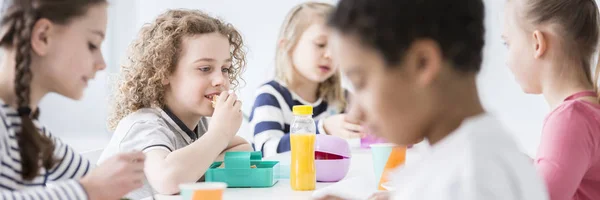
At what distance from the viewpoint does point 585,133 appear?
1.24 m

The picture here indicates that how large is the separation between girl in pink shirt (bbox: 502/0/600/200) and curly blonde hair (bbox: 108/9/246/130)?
2.47ft

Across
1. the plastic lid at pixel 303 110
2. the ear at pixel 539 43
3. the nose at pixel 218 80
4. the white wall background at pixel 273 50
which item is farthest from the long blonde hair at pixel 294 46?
the ear at pixel 539 43

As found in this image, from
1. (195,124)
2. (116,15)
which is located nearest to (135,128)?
(195,124)

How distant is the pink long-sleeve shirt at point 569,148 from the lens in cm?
121

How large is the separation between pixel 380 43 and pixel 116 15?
2.27 metres

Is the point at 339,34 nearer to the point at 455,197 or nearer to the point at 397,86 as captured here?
the point at 397,86

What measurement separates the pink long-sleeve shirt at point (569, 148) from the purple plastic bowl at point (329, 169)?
0.45 metres

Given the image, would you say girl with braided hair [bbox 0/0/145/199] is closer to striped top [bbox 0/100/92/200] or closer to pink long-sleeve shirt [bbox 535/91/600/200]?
striped top [bbox 0/100/92/200]

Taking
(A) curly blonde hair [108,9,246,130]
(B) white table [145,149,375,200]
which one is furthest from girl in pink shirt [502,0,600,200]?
(A) curly blonde hair [108,9,246,130]

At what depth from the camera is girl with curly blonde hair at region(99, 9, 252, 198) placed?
1.58 meters

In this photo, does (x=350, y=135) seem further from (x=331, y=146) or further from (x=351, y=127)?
(x=331, y=146)

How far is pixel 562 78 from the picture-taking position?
1.39 m

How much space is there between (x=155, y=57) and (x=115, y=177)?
2.46 feet

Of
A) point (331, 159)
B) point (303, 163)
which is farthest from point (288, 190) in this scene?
point (331, 159)
